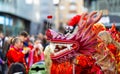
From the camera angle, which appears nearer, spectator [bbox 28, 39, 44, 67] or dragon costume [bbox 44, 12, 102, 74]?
dragon costume [bbox 44, 12, 102, 74]

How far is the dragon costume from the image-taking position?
757 cm

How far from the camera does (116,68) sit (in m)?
7.70

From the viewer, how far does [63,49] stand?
25.0 feet

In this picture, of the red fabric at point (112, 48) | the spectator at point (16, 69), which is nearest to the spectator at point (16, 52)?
the spectator at point (16, 69)

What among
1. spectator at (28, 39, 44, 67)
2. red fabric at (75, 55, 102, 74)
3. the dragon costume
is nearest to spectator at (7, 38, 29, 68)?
spectator at (28, 39, 44, 67)

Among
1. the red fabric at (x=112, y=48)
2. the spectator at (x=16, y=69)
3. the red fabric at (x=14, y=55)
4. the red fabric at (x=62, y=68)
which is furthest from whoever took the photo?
the red fabric at (x=14, y=55)

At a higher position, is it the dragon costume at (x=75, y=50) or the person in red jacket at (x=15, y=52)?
the dragon costume at (x=75, y=50)

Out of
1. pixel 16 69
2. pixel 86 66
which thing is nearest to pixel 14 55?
pixel 16 69

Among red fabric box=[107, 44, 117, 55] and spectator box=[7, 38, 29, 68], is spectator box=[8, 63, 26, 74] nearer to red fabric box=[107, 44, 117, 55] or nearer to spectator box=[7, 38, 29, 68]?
red fabric box=[107, 44, 117, 55]

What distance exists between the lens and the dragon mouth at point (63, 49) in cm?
757

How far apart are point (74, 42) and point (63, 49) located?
212 mm

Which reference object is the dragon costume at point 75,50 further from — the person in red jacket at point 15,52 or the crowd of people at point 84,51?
the person in red jacket at point 15,52

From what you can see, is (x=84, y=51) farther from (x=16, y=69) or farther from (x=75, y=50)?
(x=16, y=69)

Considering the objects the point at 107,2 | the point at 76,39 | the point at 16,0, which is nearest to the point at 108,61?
the point at 76,39
